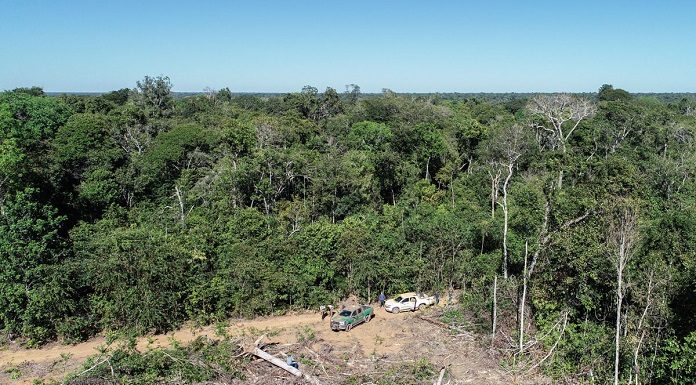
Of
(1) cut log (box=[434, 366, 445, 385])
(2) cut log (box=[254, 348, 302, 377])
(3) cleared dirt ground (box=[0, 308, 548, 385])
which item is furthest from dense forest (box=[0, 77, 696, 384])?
(2) cut log (box=[254, 348, 302, 377])

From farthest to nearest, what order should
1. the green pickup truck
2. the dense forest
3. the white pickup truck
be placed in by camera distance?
the white pickup truck, the green pickup truck, the dense forest

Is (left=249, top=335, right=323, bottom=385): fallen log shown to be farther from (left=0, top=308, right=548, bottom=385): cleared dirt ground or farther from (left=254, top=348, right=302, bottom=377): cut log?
(left=0, top=308, right=548, bottom=385): cleared dirt ground

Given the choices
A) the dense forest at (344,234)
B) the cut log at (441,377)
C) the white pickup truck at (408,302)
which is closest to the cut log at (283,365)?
the cut log at (441,377)

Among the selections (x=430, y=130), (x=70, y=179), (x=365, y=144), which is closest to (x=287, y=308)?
(x=70, y=179)

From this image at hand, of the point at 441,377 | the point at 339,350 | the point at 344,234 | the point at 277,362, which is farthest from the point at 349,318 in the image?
the point at 441,377

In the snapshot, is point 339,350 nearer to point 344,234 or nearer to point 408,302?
point 408,302

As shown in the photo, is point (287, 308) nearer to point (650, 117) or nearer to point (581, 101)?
point (581, 101)
